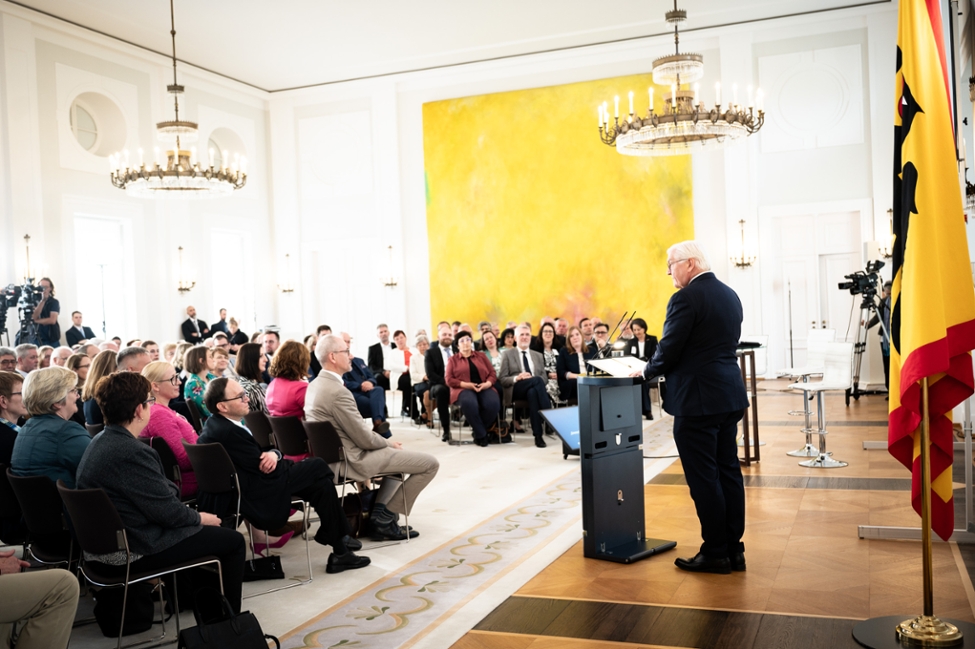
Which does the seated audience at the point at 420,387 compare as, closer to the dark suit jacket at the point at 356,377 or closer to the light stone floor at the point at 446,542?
the dark suit jacket at the point at 356,377

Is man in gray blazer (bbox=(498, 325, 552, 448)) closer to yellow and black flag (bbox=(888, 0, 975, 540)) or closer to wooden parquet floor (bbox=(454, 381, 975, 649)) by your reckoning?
wooden parquet floor (bbox=(454, 381, 975, 649))

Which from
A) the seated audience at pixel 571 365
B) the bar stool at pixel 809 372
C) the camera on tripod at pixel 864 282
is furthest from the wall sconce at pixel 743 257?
the bar stool at pixel 809 372

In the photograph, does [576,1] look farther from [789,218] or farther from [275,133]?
[275,133]

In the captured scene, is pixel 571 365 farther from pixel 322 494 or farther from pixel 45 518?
pixel 45 518

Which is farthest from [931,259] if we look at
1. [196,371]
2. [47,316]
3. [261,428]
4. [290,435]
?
[47,316]

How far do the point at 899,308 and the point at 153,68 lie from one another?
15259mm

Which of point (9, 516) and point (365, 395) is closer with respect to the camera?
point (9, 516)

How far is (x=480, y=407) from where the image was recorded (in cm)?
964

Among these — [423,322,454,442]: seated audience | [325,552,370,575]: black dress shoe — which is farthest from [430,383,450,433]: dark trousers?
[325,552,370,575]: black dress shoe

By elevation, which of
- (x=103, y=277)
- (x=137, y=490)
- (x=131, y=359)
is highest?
(x=103, y=277)

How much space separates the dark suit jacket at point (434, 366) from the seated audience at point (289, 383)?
14.2 ft

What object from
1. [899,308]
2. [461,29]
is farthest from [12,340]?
[899,308]

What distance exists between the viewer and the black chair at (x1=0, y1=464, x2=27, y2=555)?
13.9ft

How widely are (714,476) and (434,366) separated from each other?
6.29 meters
